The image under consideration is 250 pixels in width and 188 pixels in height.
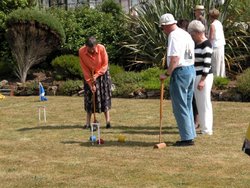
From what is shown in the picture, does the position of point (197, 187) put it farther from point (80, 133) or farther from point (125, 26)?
point (125, 26)

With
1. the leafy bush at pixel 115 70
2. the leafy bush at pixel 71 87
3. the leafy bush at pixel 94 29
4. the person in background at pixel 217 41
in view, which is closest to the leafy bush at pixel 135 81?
the leafy bush at pixel 115 70

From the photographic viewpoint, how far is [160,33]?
692 inches

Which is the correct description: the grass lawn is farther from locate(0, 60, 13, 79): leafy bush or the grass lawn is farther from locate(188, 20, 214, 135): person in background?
locate(0, 60, 13, 79): leafy bush

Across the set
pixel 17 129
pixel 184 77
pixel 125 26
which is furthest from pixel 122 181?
pixel 125 26

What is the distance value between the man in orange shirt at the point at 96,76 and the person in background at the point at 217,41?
297 centimetres

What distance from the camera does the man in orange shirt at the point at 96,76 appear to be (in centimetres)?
1076

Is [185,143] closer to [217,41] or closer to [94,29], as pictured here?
[217,41]

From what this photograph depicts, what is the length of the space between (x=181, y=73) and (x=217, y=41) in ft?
18.1

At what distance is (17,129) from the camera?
1111 cm

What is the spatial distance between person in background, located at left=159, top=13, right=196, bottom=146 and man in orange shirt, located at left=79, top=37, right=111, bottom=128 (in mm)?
1935

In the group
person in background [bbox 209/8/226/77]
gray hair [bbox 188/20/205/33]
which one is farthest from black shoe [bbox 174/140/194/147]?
person in background [bbox 209/8/226/77]

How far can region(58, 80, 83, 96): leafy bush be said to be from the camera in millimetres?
16328

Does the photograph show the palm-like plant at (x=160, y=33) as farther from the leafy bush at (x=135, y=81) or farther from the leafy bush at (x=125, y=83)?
the leafy bush at (x=125, y=83)

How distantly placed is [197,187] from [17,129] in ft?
16.4
